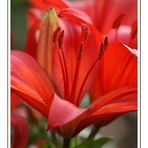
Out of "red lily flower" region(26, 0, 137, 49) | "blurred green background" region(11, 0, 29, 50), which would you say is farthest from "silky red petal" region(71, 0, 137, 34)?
"blurred green background" region(11, 0, 29, 50)

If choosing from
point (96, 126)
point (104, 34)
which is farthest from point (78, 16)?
point (96, 126)

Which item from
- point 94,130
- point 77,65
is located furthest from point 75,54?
point 94,130

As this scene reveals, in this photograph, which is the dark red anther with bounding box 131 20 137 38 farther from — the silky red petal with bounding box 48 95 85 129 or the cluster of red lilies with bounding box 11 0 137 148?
the silky red petal with bounding box 48 95 85 129

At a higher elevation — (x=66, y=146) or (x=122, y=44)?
(x=122, y=44)

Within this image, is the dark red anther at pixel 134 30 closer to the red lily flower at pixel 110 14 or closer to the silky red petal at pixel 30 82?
the red lily flower at pixel 110 14

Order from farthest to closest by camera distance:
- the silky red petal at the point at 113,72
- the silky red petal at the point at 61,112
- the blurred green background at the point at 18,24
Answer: the blurred green background at the point at 18,24 < the silky red petal at the point at 113,72 < the silky red petal at the point at 61,112

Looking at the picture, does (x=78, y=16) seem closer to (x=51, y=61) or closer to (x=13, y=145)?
(x=51, y=61)

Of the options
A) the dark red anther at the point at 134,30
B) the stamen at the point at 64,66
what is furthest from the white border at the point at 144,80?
the stamen at the point at 64,66
